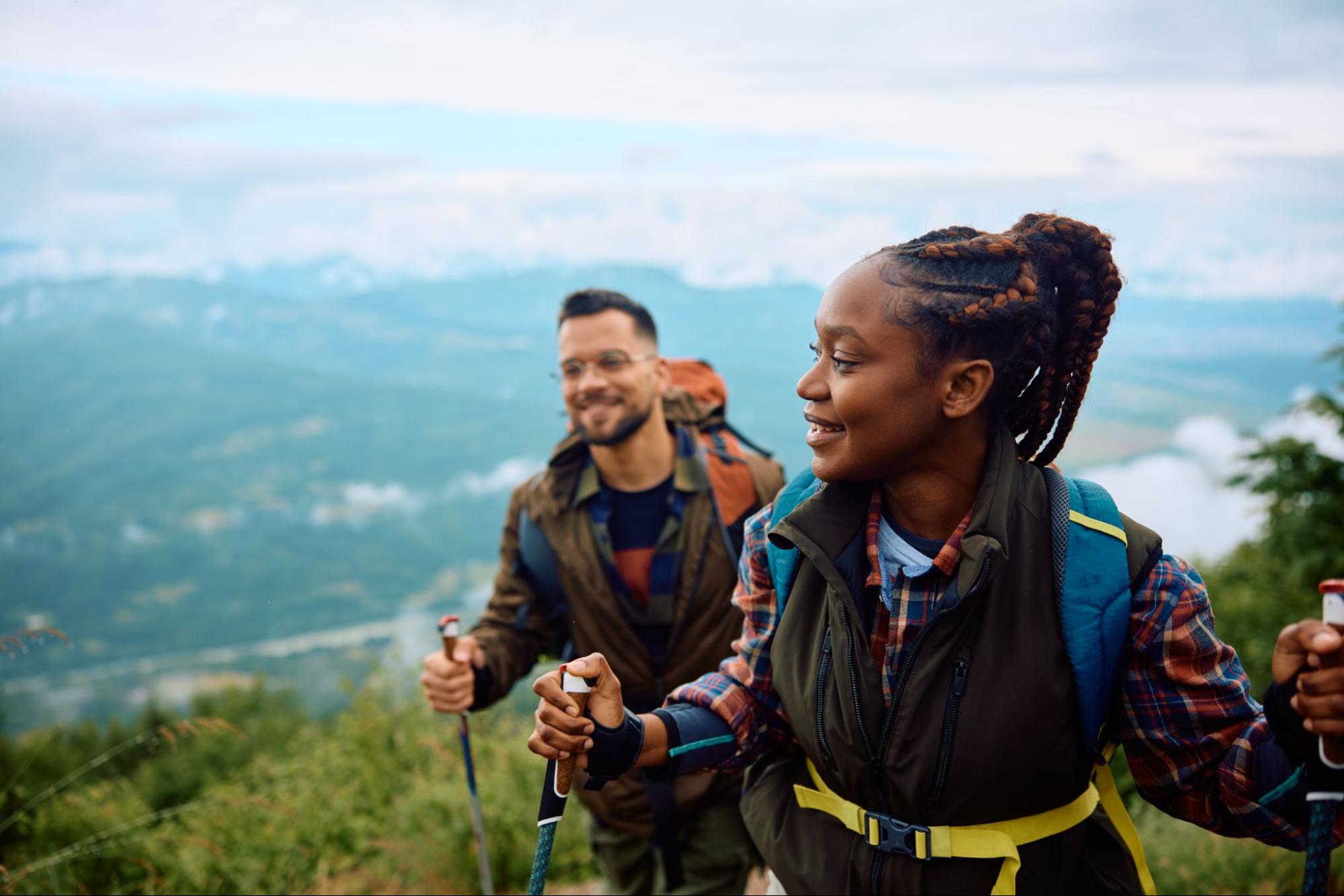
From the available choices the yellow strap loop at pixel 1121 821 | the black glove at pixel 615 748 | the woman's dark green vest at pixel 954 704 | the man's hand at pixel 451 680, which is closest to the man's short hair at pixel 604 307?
the man's hand at pixel 451 680

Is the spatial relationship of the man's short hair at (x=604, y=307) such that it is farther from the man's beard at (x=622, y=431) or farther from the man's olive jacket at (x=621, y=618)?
the man's olive jacket at (x=621, y=618)

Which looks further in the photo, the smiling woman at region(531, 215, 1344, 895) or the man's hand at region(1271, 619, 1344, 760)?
the smiling woman at region(531, 215, 1344, 895)

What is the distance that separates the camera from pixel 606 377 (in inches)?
184

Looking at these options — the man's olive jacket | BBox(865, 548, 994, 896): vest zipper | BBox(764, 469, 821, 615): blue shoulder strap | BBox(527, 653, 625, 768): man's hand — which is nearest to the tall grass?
the man's olive jacket

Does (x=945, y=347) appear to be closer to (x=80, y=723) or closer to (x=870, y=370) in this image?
(x=870, y=370)

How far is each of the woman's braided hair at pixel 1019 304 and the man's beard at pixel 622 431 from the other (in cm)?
242

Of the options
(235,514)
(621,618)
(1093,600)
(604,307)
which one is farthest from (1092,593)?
(235,514)

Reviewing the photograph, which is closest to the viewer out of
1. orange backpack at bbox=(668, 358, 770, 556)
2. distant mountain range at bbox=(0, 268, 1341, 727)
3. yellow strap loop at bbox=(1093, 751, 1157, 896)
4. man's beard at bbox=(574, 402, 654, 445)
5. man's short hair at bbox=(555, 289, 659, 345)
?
yellow strap loop at bbox=(1093, 751, 1157, 896)

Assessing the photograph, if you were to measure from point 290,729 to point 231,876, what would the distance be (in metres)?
16.3

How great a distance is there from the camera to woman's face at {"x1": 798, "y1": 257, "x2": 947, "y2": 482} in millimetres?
2178

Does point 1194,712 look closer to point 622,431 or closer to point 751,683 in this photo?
point 751,683

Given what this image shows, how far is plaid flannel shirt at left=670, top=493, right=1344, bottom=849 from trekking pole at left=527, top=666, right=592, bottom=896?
662 millimetres

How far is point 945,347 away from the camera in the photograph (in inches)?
85.4

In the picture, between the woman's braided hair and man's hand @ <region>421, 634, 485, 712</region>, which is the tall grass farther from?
the woman's braided hair
